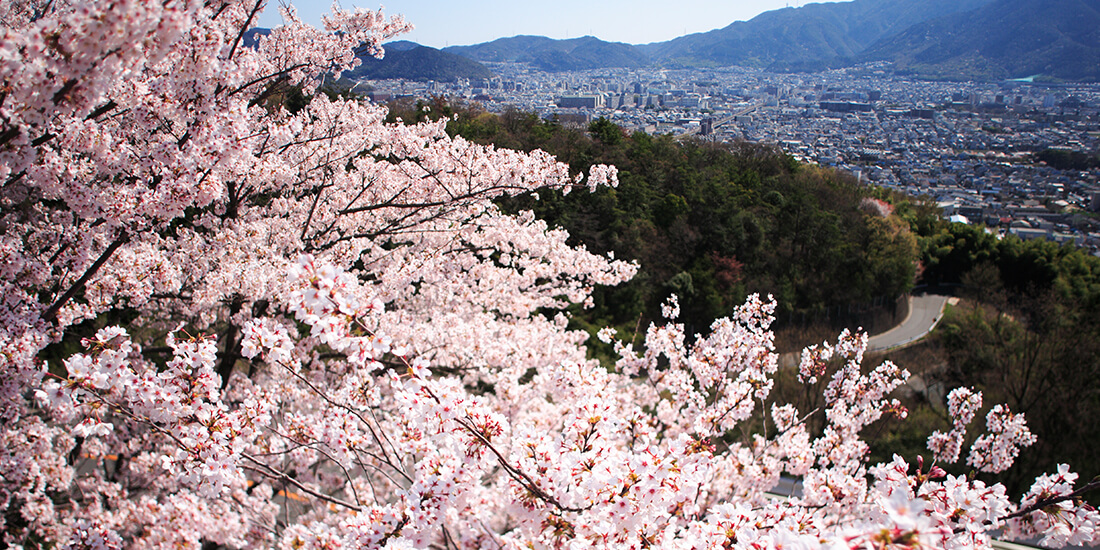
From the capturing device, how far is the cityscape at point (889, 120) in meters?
33.9

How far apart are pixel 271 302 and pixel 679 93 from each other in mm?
101405

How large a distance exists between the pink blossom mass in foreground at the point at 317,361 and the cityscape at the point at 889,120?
22504mm

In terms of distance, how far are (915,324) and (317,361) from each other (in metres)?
25.0

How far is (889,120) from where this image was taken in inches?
2788

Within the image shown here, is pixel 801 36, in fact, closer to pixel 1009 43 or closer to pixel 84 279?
pixel 1009 43

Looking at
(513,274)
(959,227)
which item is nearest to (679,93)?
(959,227)

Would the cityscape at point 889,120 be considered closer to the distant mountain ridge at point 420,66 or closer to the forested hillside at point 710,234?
the distant mountain ridge at point 420,66

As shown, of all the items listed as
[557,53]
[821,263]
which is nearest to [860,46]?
[557,53]

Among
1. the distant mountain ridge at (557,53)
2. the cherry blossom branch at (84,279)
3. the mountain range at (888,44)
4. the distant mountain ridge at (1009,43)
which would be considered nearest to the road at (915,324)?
the cherry blossom branch at (84,279)

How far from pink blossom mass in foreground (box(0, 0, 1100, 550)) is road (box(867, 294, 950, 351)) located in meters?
18.8

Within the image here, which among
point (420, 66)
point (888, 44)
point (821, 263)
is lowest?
point (821, 263)

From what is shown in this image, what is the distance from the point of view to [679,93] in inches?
3809

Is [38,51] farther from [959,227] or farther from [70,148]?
[959,227]

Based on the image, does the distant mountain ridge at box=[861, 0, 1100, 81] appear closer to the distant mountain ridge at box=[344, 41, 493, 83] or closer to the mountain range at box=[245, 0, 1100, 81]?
→ the mountain range at box=[245, 0, 1100, 81]
